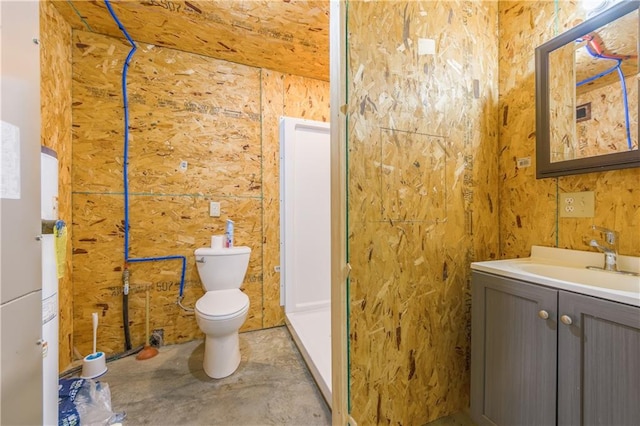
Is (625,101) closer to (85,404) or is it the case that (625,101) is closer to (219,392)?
(219,392)

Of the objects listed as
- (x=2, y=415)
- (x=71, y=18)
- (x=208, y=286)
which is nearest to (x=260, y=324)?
(x=208, y=286)

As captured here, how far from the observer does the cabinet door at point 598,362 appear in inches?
30.4

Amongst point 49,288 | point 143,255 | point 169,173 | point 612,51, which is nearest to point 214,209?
point 169,173

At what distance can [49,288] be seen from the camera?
910 millimetres

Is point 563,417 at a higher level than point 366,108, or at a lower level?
lower

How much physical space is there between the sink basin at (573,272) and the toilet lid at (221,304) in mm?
1496

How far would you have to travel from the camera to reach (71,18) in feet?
5.54

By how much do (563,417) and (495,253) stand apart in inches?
33.0

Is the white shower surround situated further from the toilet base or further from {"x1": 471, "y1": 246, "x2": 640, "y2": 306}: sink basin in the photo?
Answer: {"x1": 471, "y1": 246, "x2": 640, "y2": 306}: sink basin

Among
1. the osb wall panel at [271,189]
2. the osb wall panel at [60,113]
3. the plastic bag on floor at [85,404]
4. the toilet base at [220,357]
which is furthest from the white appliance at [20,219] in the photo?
the osb wall panel at [271,189]

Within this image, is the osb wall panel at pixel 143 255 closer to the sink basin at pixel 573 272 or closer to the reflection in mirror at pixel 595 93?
the sink basin at pixel 573 272

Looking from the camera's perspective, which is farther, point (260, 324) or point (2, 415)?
point (260, 324)

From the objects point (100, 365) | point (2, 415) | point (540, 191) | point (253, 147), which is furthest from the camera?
point (253, 147)

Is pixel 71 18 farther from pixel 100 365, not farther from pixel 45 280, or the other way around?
pixel 100 365
